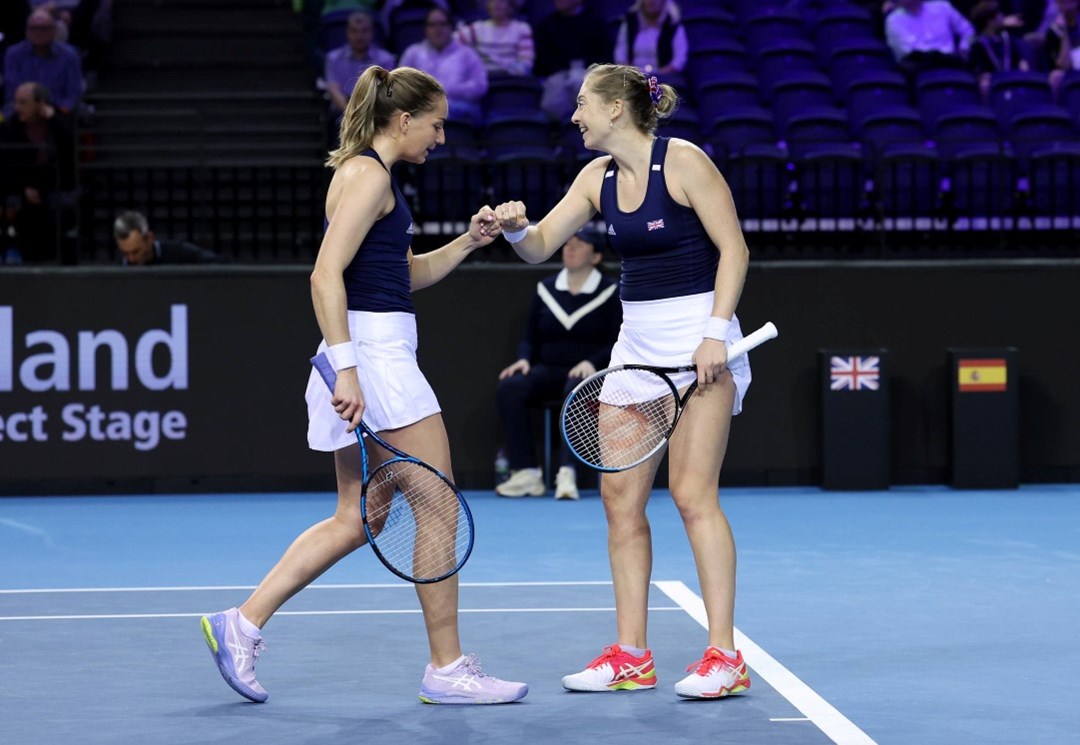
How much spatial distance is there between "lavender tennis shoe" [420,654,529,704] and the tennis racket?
29.3 inches

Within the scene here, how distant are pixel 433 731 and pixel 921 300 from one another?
7.13 meters

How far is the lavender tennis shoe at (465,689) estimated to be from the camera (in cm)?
512

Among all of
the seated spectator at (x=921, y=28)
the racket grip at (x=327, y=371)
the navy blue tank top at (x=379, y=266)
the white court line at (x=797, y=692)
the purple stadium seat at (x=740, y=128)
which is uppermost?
the seated spectator at (x=921, y=28)

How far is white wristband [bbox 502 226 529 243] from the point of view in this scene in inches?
216

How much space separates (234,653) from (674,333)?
1705mm

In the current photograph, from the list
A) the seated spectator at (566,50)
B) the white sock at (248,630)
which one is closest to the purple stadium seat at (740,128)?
the seated spectator at (566,50)

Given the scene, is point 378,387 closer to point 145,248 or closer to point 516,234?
point 516,234

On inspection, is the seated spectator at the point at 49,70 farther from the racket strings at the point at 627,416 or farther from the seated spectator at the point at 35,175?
the racket strings at the point at 627,416

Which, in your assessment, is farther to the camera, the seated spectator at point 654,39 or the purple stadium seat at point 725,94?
the seated spectator at point 654,39

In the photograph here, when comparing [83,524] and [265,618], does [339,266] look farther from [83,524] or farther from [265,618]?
[83,524]

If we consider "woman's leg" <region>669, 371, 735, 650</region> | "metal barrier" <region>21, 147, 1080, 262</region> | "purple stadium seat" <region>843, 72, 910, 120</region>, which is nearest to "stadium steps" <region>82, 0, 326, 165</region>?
"metal barrier" <region>21, 147, 1080, 262</region>

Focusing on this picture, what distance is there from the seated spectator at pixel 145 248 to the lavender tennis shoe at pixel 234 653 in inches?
238

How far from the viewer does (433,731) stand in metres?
4.79

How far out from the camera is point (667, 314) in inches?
213
